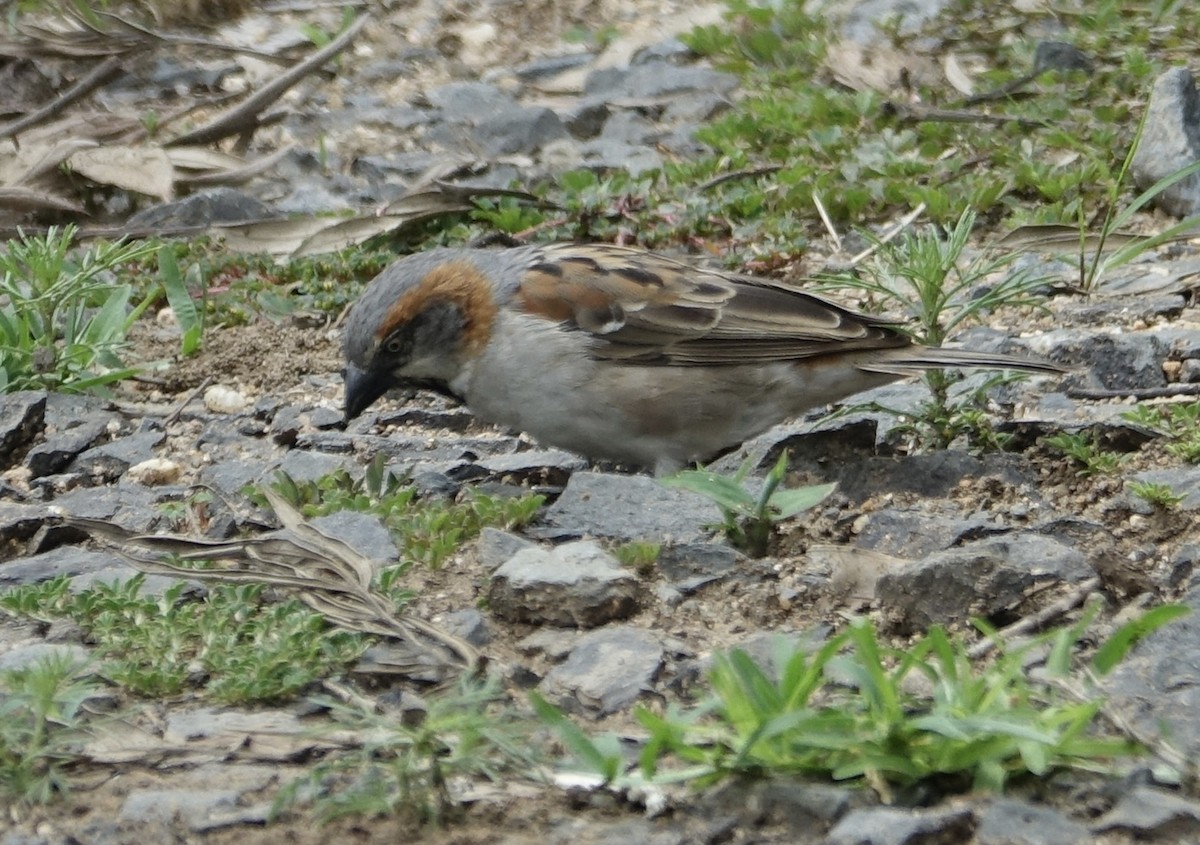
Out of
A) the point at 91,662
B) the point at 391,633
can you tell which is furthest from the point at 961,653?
the point at 91,662

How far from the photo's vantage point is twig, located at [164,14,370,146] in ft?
29.1

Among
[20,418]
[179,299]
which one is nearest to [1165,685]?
[20,418]

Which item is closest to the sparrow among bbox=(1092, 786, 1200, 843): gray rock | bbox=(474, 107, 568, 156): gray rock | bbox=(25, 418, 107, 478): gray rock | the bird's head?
the bird's head

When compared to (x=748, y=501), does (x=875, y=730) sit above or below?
above

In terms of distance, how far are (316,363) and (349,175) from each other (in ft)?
7.62

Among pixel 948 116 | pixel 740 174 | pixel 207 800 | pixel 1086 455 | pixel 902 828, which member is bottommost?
pixel 740 174

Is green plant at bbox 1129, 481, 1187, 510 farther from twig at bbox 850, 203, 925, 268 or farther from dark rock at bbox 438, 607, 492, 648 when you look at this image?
twig at bbox 850, 203, 925, 268

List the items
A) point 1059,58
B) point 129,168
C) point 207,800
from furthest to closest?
point 1059,58 < point 129,168 < point 207,800

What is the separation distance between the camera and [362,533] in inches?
178

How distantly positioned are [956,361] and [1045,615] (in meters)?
1.65

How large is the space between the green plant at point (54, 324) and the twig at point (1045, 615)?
11.4 feet

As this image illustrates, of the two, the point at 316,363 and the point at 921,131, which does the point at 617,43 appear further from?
the point at 316,363

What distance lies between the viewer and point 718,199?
7.85 m

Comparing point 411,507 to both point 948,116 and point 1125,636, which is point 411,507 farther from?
point 948,116
